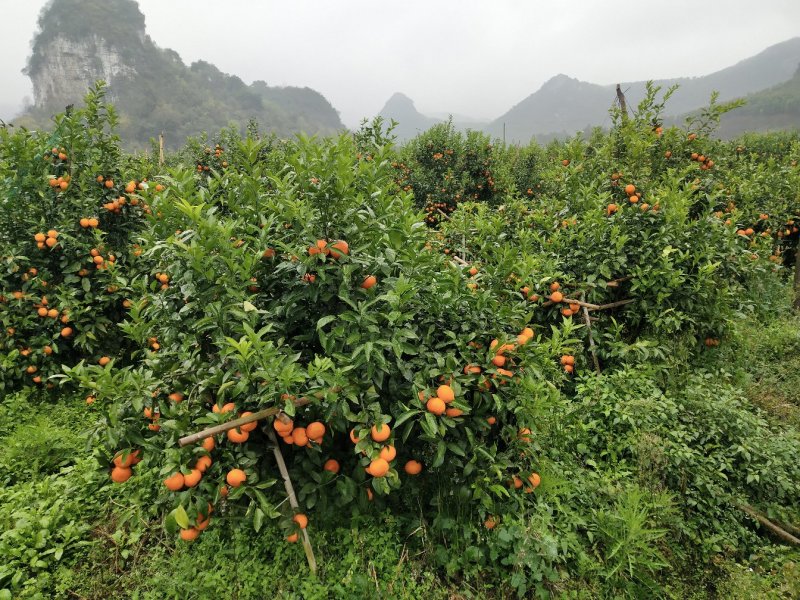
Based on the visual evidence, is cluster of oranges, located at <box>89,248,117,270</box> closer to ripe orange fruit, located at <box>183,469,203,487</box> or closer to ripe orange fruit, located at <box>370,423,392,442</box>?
ripe orange fruit, located at <box>183,469,203,487</box>

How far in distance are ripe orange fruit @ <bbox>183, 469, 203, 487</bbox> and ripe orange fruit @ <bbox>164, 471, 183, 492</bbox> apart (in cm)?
2

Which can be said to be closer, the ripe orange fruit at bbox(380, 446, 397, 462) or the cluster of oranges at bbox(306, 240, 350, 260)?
the ripe orange fruit at bbox(380, 446, 397, 462)

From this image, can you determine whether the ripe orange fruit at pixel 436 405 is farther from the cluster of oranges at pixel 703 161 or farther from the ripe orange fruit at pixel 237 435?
the cluster of oranges at pixel 703 161

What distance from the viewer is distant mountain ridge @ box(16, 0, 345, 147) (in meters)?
67.1

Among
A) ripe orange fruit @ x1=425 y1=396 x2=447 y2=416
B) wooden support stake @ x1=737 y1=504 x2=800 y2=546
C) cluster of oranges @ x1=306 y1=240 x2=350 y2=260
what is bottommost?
wooden support stake @ x1=737 y1=504 x2=800 y2=546

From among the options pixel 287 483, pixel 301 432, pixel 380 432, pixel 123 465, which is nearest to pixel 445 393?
pixel 380 432

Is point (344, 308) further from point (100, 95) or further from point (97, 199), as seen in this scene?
point (100, 95)

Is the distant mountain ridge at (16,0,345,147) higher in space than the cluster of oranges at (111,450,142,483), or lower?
higher

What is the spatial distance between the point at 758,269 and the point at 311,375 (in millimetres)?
4922

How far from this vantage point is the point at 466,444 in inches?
87.4

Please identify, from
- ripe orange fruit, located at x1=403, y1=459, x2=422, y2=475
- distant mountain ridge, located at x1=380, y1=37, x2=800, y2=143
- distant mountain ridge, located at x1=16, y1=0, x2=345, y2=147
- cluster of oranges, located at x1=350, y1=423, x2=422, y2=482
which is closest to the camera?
cluster of oranges, located at x1=350, y1=423, x2=422, y2=482

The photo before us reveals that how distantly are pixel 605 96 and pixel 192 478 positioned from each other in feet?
600

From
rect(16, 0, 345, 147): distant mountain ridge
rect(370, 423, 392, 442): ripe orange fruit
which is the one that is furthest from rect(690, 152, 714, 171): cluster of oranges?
rect(16, 0, 345, 147): distant mountain ridge

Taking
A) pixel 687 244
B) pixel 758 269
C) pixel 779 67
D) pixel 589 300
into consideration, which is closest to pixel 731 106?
pixel 758 269
